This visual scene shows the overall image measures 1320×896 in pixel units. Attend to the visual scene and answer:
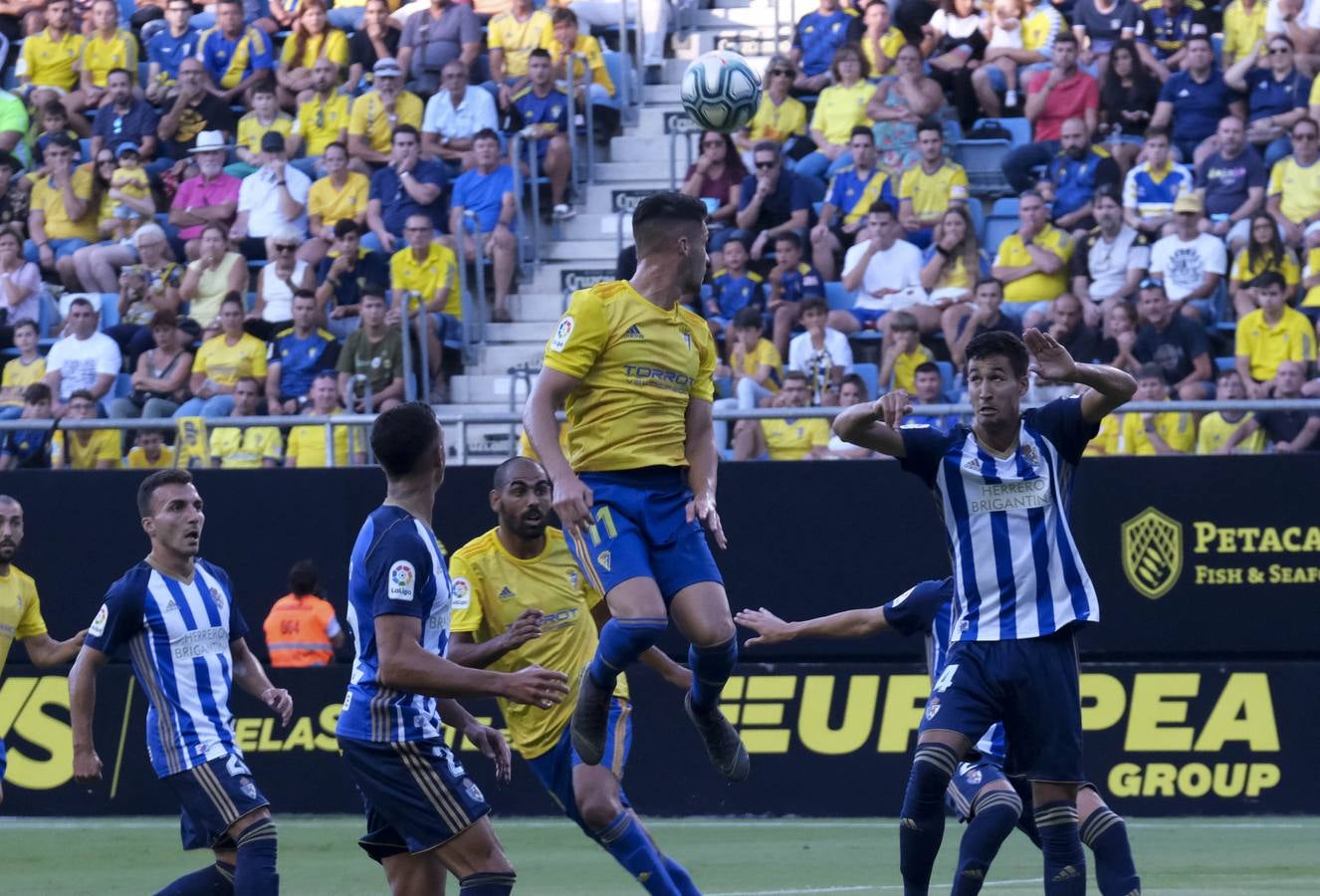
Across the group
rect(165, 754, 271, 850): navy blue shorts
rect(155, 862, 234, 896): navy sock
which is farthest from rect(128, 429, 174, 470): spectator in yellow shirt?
rect(155, 862, 234, 896): navy sock

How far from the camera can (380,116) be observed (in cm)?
1848

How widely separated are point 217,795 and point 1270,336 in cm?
891

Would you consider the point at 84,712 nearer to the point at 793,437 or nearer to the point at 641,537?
the point at 641,537

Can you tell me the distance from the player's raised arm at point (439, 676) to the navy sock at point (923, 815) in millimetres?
1521

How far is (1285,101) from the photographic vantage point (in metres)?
15.9

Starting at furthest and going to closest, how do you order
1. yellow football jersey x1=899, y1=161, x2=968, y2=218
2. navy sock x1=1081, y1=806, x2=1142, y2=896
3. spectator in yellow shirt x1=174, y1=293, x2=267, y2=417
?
yellow football jersey x1=899, y1=161, x2=968, y2=218 < spectator in yellow shirt x1=174, y1=293, x2=267, y2=417 < navy sock x1=1081, y1=806, x2=1142, y2=896

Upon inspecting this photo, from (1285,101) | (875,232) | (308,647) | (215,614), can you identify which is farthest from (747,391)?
(215,614)

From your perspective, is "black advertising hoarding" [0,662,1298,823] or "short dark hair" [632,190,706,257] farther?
"black advertising hoarding" [0,662,1298,823]

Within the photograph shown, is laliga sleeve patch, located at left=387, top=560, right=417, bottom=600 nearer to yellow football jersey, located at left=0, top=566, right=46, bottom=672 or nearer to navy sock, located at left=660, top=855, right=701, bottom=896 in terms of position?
navy sock, located at left=660, top=855, right=701, bottom=896

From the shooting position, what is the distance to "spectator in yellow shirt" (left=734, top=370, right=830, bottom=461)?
550 inches

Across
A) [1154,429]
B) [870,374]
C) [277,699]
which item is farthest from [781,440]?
[277,699]

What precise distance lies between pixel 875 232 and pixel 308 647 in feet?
18.0

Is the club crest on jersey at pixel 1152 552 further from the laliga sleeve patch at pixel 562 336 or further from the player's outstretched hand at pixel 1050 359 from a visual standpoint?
the laliga sleeve patch at pixel 562 336

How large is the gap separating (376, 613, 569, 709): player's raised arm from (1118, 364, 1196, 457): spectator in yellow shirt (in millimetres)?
7821
